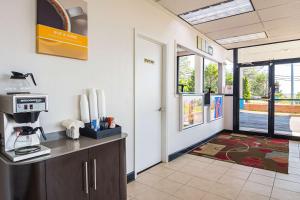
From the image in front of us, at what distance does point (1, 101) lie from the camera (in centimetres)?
154

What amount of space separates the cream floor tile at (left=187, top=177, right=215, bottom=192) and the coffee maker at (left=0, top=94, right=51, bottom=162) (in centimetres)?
204

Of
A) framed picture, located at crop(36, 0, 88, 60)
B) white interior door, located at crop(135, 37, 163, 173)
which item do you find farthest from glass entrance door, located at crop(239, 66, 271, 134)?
framed picture, located at crop(36, 0, 88, 60)

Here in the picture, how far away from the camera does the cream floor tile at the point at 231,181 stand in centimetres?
282

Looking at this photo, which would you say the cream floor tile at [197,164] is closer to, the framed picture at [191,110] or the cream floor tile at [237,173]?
the cream floor tile at [237,173]

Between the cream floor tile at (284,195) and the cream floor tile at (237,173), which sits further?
the cream floor tile at (237,173)

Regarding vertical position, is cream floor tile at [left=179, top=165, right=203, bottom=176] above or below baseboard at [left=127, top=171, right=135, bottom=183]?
below

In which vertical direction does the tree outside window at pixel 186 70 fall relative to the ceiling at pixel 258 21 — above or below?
below

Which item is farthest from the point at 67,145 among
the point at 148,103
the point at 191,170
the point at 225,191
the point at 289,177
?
the point at 289,177

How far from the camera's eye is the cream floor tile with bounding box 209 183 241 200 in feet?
8.27

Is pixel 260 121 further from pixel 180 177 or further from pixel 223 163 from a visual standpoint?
pixel 180 177

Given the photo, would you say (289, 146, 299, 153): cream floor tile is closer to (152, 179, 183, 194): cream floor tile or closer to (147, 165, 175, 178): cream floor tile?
(147, 165, 175, 178): cream floor tile

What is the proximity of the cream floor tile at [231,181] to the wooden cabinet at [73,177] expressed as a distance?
1.59 metres

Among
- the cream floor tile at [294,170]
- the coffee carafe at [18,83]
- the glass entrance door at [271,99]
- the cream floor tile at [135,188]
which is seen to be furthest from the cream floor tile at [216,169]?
the glass entrance door at [271,99]

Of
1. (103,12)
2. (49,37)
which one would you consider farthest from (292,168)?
(49,37)
